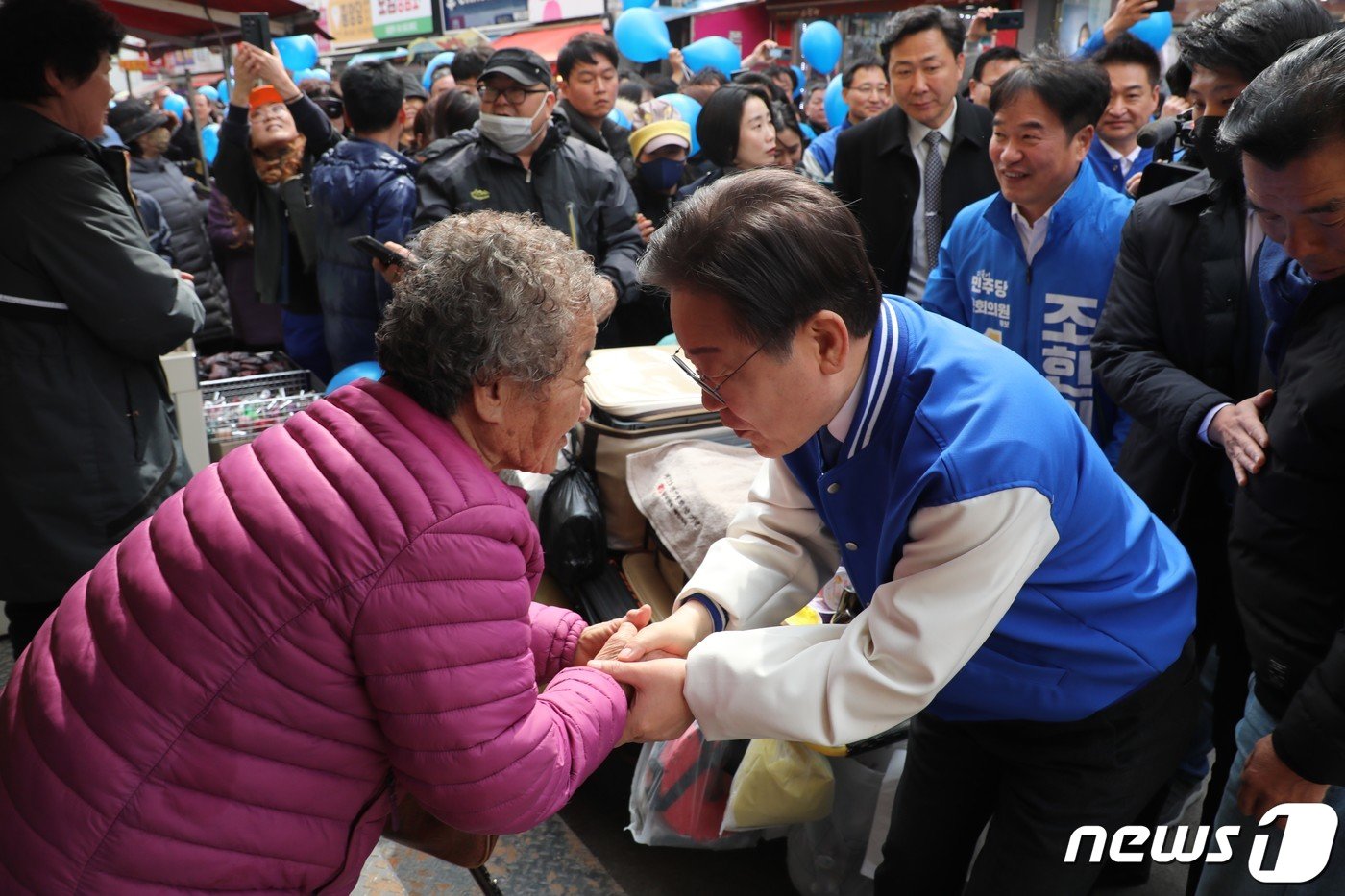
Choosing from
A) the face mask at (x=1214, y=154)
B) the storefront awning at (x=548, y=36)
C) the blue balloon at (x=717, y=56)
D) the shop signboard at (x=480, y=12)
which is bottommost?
the face mask at (x=1214, y=154)

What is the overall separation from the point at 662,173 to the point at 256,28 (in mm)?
1892

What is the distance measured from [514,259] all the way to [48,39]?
1872 mm

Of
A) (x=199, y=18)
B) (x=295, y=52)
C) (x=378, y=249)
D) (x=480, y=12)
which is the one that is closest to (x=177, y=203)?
(x=199, y=18)

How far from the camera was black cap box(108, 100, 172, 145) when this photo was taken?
20.0 feet

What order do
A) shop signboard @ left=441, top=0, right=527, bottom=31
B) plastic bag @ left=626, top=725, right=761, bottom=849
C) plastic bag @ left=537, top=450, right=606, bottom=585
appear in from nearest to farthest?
1. plastic bag @ left=626, top=725, right=761, bottom=849
2. plastic bag @ left=537, top=450, right=606, bottom=585
3. shop signboard @ left=441, top=0, right=527, bottom=31

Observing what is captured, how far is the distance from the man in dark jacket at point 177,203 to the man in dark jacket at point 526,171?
220 cm

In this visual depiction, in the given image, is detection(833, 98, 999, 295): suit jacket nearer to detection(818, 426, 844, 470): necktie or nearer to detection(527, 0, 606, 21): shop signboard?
detection(818, 426, 844, 470): necktie

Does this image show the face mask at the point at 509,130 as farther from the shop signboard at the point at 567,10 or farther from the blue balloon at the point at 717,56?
the shop signboard at the point at 567,10

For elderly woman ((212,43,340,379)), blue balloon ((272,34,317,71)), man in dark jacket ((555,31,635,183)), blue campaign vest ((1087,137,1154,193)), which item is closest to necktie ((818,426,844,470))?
blue campaign vest ((1087,137,1154,193))

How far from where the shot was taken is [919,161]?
4035 mm

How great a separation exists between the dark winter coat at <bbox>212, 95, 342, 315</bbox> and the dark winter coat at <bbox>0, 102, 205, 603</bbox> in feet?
7.24

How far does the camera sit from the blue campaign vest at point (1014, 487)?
1.46m

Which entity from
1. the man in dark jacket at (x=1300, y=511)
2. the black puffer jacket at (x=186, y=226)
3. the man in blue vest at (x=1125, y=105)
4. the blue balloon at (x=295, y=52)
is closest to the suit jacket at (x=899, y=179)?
the man in blue vest at (x=1125, y=105)

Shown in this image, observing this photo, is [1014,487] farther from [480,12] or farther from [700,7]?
[480,12]
